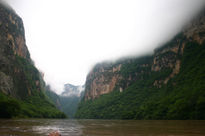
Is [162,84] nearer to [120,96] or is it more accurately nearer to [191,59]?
[191,59]

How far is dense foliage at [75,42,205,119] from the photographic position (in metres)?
87.1

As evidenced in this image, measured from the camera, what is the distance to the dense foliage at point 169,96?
8712 centimetres

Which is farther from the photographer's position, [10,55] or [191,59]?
[191,59]

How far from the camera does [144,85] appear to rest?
602 feet

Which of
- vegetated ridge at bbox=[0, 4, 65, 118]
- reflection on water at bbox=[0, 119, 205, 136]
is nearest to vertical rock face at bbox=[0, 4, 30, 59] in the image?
vegetated ridge at bbox=[0, 4, 65, 118]

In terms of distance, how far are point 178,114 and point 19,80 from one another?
103327 mm

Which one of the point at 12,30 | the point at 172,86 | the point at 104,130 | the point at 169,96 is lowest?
the point at 104,130

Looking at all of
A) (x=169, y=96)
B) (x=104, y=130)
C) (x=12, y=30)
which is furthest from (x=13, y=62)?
(x=104, y=130)

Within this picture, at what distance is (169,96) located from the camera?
397 ft

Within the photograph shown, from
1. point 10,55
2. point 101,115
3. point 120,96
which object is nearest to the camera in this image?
point 10,55

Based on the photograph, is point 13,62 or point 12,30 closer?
point 13,62

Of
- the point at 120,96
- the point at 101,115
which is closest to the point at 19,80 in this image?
the point at 101,115

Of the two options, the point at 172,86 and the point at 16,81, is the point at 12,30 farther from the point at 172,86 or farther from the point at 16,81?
the point at 172,86

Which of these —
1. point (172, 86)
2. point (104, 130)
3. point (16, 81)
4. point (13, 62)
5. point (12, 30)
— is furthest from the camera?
point (12, 30)
